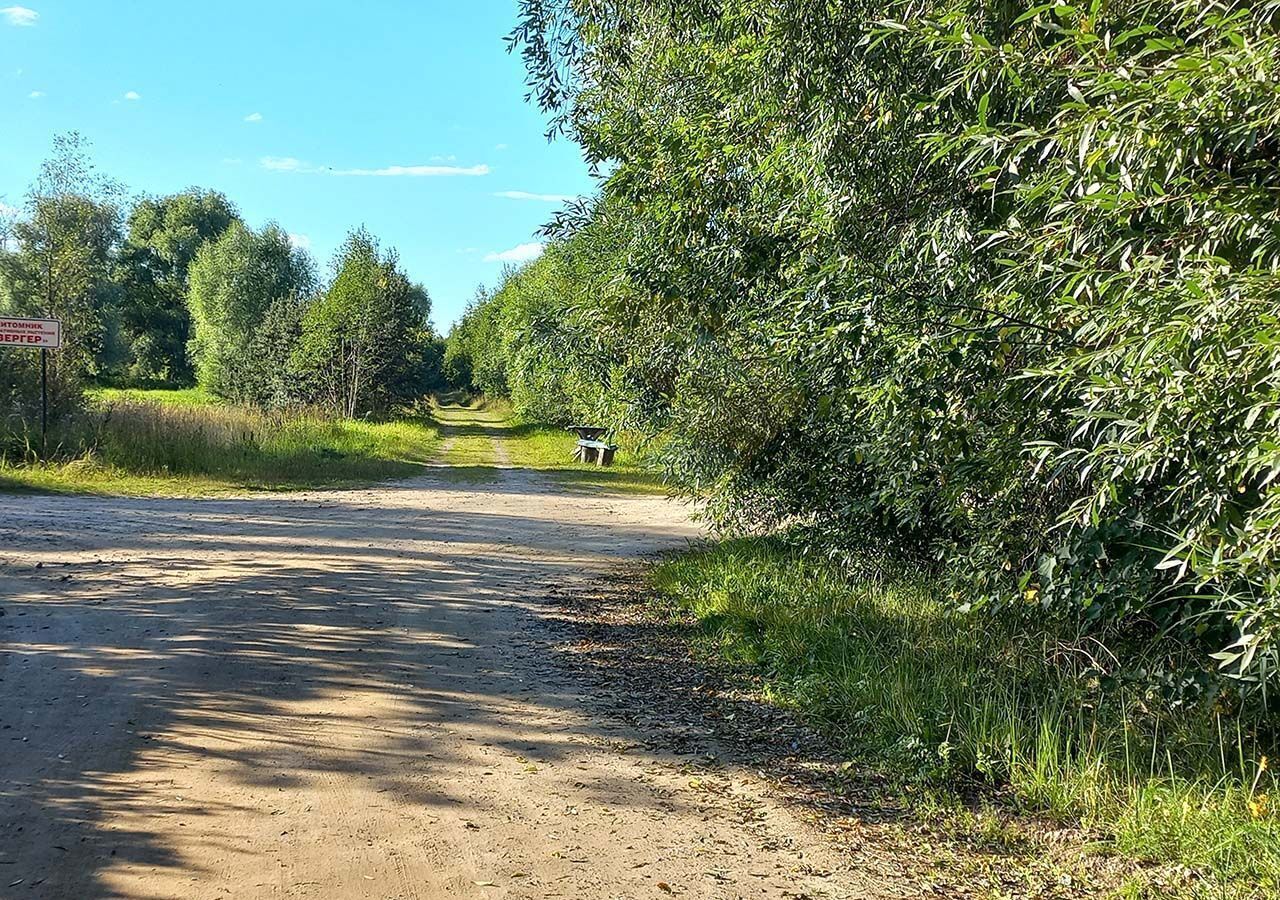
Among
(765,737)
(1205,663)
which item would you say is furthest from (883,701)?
(1205,663)

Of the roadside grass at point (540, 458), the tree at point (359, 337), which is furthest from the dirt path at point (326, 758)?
the tree at point (359, 337)

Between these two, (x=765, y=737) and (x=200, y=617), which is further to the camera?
(x=200, y=617)

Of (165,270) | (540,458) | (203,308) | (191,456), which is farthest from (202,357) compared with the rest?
(191,456)

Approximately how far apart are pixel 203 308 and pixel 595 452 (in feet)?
107

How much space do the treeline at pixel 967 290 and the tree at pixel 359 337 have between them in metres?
29.2

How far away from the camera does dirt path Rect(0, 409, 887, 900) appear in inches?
147

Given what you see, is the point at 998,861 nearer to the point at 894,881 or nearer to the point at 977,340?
the point at 894,881

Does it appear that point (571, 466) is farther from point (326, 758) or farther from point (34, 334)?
point (326, 758)

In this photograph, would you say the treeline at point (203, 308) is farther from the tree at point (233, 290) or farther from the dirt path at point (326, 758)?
the dirt path at point (326, 758)

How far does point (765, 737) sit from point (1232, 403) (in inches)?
128

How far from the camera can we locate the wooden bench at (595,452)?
29.4 metres

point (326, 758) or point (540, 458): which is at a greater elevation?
point (540, 458)

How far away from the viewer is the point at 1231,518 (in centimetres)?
372

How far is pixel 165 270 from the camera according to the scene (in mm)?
66000
